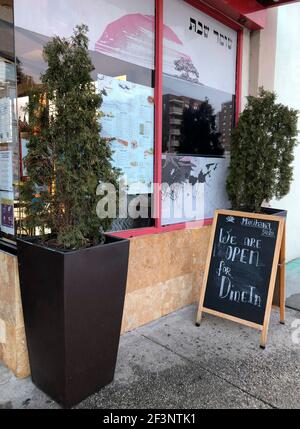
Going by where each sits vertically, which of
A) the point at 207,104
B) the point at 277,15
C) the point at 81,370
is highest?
the point at 277,15

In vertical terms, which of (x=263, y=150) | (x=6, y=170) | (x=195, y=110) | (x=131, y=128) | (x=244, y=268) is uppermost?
(x=195, y=110)

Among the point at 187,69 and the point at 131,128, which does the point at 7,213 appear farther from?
the point at 187,69

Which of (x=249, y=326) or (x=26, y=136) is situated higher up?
(x=26, y=136)

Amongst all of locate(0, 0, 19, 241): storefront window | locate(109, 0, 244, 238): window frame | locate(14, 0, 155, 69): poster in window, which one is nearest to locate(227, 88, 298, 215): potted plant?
locate(109, 0, 244, 238): window frame

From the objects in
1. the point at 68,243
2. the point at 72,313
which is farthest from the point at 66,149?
the point at 72,313

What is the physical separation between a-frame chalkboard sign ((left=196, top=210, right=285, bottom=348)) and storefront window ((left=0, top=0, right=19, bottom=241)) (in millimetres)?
1763

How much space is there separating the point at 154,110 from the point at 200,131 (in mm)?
716

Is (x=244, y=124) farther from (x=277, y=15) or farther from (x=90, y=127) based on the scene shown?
(x=90, y=127)

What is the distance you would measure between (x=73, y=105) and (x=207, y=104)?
2.20 metres

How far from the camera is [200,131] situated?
367cm

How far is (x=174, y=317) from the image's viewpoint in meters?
3.34

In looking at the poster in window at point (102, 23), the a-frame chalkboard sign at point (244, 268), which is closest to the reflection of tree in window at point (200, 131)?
the poster in window at point (102, 23)
